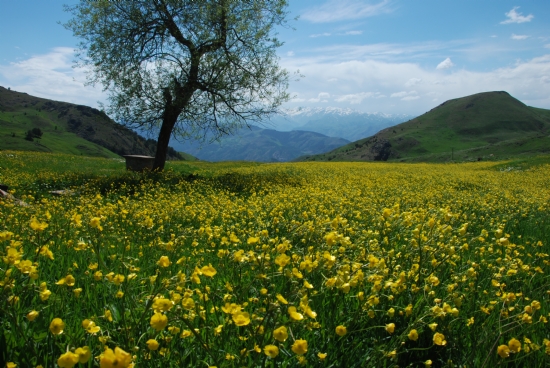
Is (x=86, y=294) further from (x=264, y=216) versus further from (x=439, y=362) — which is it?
(x=264, y=216)

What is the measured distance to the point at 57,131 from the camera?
15588 centimetres

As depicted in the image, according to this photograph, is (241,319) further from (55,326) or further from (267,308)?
(55,326)

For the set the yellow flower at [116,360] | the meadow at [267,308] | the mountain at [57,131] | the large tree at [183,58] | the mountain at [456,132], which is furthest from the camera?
the mountain at [456,132]

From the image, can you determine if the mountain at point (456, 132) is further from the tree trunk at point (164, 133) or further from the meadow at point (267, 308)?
the meadow at point (267, 308)

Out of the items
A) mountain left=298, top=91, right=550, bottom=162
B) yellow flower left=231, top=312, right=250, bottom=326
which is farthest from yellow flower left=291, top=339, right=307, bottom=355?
mountain left=298, top=91, right=550, bottom=162

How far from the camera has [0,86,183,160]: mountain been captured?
12306cm

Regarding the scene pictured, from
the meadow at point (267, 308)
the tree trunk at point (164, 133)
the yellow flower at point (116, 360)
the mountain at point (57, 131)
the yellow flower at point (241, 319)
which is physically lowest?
the meadow at point (267, 308)

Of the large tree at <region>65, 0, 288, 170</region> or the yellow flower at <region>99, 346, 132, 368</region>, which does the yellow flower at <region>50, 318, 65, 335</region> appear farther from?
the large tree at <region>65, 0, 288, 170</region>

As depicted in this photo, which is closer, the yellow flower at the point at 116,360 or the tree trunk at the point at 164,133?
the yellow flower at the point at 116,360

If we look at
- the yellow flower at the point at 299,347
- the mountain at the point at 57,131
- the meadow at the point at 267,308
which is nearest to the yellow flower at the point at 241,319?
the meadow at the point at 267,308

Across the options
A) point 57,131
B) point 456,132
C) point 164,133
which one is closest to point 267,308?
point 164,133

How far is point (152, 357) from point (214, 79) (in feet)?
53.2

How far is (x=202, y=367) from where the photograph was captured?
255cm

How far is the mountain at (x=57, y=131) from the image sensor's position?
12306 cm
